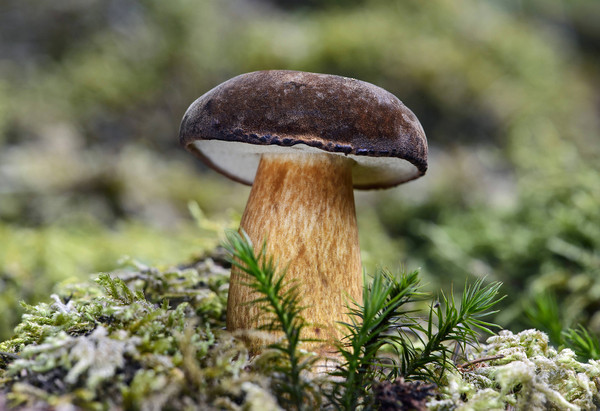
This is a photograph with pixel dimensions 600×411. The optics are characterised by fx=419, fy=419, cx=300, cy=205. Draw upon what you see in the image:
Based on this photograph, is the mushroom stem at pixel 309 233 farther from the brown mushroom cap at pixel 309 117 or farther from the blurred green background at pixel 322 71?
the blurred green background at pixel 322 71

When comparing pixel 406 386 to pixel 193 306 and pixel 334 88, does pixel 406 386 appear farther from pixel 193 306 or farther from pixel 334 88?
pixel 193 306

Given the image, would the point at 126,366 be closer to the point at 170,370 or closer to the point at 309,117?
the point at 170,370

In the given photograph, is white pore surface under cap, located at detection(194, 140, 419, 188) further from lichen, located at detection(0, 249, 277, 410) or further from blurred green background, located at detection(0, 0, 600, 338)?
blurred green background, located at detection(0, 0, 600, 338)

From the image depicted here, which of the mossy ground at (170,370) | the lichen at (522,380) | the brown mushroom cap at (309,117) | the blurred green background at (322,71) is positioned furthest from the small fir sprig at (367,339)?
the blurred green background at (322,71)

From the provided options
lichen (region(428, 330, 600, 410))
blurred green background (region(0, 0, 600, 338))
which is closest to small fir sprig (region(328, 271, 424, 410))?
lichen (region(428, 330, 600, 410))

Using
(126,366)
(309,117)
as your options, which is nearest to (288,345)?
Answer: (126,366)
